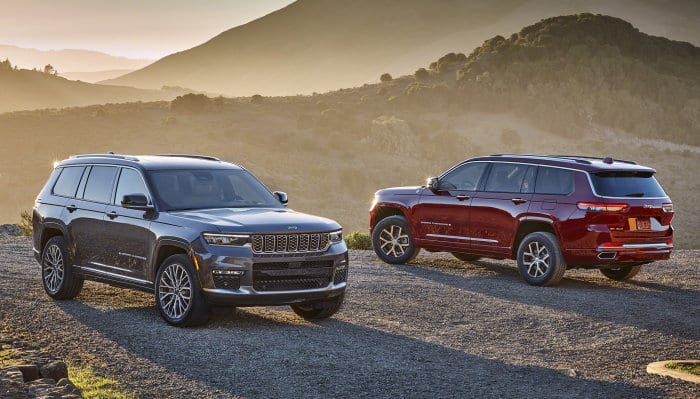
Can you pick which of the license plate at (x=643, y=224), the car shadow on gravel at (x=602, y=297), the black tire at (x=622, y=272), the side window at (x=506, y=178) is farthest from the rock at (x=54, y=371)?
the black tire at (x=622, y=272)

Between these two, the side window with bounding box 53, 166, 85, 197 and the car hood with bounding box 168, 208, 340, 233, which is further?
the side window with bounding box 53, 166, 85, 197

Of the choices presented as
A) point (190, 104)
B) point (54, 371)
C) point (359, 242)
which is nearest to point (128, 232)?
point (54, 371)

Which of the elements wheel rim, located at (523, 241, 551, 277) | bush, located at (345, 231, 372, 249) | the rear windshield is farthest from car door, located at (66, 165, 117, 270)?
bush, located at (345, 231, 372, 249)

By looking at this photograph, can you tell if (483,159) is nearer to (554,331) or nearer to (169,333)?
(554,331)

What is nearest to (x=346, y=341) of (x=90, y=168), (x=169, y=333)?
(x=169, y=333)

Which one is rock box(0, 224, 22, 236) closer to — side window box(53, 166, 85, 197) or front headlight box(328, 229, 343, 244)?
side window box(53, 166, 85, 197)

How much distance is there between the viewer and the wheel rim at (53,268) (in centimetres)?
1170

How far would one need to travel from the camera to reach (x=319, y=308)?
10.7 metres

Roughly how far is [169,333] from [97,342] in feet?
2.50

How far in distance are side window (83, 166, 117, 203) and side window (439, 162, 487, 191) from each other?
621 centimetres

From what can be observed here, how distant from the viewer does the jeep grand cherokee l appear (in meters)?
9.59

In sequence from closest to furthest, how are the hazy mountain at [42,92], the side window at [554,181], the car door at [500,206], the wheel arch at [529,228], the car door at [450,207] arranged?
the side window at [554,181] < the wheel arch at [529,228] < the car door at [500,206] < the car door at [450,207] < the hazy mountain at [42,92]

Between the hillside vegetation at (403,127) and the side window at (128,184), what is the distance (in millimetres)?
39538

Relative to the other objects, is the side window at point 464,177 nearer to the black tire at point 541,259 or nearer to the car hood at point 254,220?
Result: the black tire at point 541,259
